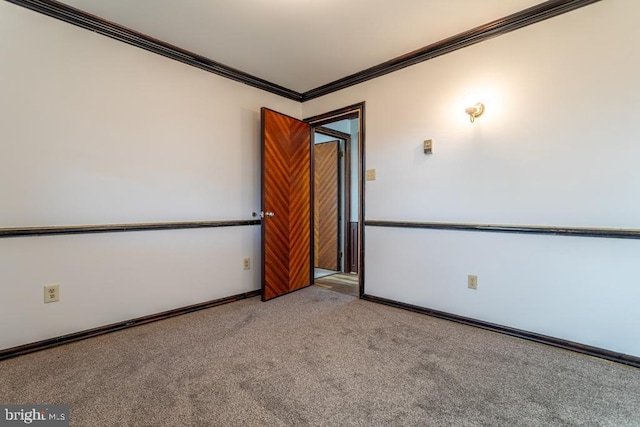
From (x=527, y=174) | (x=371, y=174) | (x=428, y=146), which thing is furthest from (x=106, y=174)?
(x=527, y=174)

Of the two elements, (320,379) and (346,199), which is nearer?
(320,379)

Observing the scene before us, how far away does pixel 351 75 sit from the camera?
3.23m

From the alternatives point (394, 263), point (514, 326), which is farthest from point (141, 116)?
point (514, 326)

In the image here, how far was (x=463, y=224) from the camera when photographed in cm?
255

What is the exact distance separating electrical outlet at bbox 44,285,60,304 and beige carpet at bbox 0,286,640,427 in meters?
0.35

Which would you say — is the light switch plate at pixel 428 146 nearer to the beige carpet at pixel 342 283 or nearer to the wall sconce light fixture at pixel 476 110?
the wall sconce light fixture at pixel 476 110

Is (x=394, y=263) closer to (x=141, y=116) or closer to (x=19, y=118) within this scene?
(x=141, y=116)

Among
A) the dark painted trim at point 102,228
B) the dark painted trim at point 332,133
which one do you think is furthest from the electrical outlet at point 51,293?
the dark painted trim at point 332,133

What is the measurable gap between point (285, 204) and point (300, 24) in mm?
1772

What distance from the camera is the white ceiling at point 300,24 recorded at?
212cm

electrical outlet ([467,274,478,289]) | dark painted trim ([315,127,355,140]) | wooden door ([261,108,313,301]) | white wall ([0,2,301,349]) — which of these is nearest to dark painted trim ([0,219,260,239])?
white wall ([0,2,301,349])

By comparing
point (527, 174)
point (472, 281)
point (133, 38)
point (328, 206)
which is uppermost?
point (133, 38)

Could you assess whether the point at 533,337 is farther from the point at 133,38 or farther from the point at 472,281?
the point at 133,38

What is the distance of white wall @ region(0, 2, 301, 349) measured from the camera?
6.55 feet
